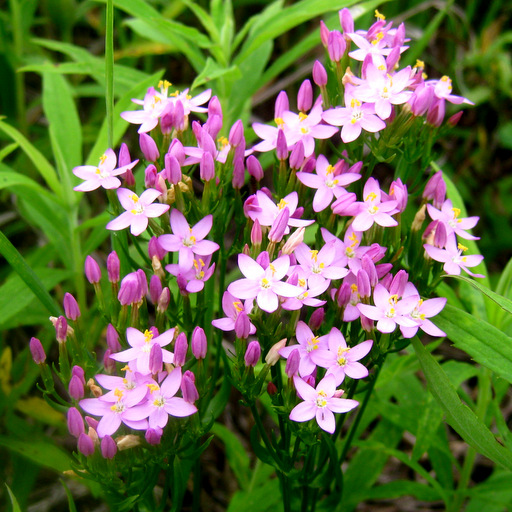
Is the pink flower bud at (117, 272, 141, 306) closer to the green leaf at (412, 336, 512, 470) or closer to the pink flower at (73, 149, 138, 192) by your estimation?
the pink flower at (73, 149, 138, 192)

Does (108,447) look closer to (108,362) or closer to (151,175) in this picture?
(108,362)

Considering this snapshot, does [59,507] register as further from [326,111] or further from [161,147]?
[326,111]

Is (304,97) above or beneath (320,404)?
above

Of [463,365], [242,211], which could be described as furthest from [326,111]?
[463,365]

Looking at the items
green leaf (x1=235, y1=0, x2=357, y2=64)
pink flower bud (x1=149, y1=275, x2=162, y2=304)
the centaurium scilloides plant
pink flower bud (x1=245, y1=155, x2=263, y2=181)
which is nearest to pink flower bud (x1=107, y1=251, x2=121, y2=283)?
the centaurium scilloides plant

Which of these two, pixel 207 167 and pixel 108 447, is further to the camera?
pixel 207 167

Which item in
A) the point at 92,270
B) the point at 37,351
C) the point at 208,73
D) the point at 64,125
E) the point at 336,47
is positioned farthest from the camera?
the point at 64,125

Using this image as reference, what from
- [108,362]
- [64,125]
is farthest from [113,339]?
[64,125]
